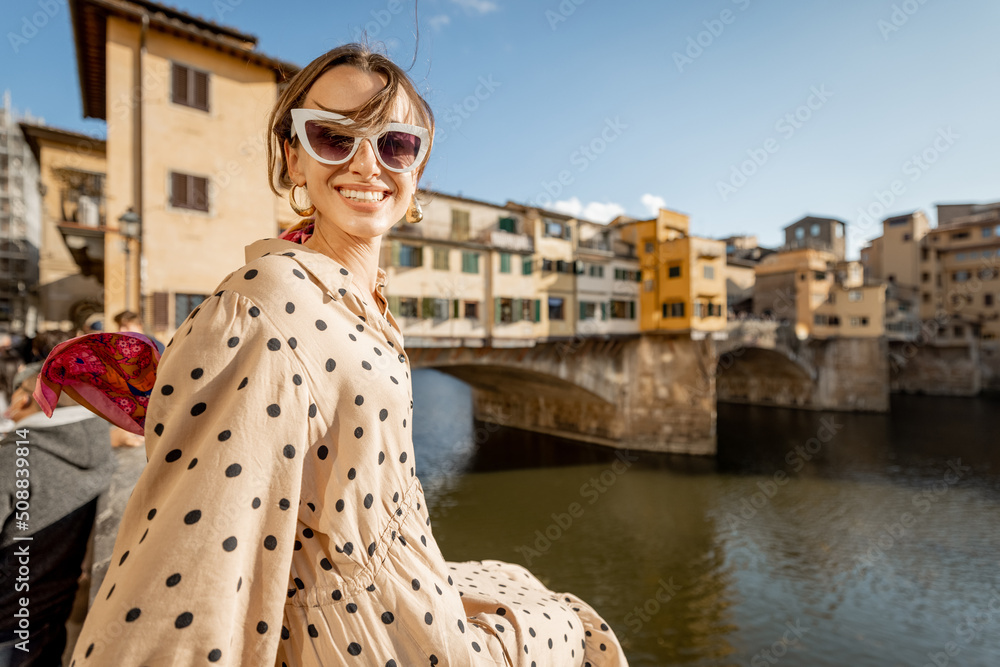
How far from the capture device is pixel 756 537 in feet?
49.7

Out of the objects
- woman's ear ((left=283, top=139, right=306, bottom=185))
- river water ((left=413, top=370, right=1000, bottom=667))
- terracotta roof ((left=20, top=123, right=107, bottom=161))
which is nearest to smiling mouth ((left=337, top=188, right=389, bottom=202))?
woman's ear ((left=283, top=139, right=306, bottom=185))

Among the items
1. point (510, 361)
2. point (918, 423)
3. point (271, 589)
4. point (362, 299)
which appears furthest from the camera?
point (918, 423)

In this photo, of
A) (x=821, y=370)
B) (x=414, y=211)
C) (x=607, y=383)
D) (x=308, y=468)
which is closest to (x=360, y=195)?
(x=414, y=211)

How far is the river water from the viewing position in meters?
10.7

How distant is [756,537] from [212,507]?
17.7 m

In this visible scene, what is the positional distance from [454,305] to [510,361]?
13.5ft

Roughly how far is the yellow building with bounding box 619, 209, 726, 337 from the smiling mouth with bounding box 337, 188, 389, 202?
2394cm

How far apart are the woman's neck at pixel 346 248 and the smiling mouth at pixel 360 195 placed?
0.09 meters

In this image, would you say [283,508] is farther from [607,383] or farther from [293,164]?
[607,383]

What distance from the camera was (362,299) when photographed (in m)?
1.18

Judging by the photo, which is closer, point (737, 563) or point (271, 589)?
point (271, 589)

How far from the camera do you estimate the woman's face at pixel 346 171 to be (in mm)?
1233

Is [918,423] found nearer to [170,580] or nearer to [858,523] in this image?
[858,523]

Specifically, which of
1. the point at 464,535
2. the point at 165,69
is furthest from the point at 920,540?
the point at 165,69
